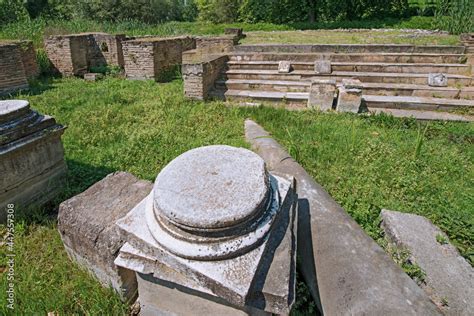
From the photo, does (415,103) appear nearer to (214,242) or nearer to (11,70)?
(214,242)

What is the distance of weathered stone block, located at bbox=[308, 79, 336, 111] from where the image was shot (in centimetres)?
593

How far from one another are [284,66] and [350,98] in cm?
229

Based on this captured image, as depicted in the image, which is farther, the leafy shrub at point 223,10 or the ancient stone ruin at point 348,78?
the leafy shrub at point 223,10

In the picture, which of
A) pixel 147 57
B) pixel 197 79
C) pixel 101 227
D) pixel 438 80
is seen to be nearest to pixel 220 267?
pixel 101 227

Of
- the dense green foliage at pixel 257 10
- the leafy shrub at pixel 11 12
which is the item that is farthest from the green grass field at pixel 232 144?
the leafy shrub at pixel 11 12

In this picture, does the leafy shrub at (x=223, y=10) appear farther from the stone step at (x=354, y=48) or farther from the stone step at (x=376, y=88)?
the stone step at (x=376, y=88)

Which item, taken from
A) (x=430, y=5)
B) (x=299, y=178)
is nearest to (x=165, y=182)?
(x=299, y=178)

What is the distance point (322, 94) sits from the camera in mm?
6023

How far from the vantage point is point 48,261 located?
2303 millimetres

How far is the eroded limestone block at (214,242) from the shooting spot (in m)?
1.29

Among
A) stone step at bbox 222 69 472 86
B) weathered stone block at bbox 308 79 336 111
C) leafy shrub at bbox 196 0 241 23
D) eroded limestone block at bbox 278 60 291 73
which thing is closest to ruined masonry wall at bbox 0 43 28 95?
stone step at bbox 222 69 472 86

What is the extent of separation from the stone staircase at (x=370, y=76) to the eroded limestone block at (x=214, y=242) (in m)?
5.18

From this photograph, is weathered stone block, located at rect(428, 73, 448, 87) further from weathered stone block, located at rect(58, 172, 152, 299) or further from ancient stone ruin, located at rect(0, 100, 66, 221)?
ancient stone ruin, located at rect(0, 100, 66, 221)

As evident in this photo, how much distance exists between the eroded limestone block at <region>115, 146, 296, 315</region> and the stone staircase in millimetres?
5176
